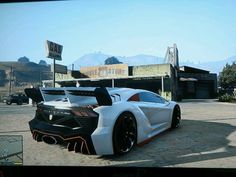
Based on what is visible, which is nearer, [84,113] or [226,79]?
[84,113]

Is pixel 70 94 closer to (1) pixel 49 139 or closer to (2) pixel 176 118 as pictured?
(1) pixel 49 139

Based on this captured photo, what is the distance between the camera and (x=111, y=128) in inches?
138

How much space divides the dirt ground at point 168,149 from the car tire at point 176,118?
10 centimetres

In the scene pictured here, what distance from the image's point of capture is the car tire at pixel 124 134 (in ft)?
11.7

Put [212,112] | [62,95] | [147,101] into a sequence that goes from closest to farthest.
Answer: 1. [62,95]
2. [147,101]
3. [212,112]

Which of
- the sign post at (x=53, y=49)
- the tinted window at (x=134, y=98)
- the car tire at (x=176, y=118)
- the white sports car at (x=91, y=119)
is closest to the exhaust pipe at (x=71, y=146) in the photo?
the white sports car at (x=91, y=119)

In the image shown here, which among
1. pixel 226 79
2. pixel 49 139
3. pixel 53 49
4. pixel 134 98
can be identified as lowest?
pixel 49 139

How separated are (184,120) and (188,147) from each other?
1657 millimetres

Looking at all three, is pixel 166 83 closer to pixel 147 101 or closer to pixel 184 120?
pixel 147 101

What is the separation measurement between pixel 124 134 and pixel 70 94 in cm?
87

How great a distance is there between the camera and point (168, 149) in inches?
148

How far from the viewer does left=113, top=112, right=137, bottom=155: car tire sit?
3578 millimetres

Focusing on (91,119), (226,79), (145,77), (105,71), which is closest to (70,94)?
(91,119)
